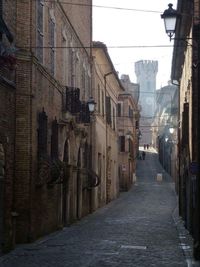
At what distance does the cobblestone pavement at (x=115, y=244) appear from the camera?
1438 cm

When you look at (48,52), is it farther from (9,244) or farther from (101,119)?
(101,119)

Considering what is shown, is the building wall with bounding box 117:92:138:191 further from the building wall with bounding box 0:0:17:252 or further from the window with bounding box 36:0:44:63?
the building wall with bounding box 0:0:17:252

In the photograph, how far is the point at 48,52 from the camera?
21531 mm

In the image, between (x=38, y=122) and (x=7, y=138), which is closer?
(x=7, y=138)

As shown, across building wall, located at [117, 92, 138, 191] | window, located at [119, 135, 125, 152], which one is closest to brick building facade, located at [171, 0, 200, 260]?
building wall, located at [117, 92, 138, 191]

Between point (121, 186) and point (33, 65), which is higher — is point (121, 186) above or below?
below

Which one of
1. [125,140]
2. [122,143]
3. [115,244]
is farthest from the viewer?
[125,140]

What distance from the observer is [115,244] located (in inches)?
719

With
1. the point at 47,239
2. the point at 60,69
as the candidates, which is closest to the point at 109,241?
the point at 47,239

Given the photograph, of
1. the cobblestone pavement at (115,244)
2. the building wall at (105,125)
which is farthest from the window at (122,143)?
the cobblestone pavement at (115,244)

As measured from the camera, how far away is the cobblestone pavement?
47.2 feet

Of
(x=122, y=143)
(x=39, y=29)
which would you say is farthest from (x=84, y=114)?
(x=122, y=143)

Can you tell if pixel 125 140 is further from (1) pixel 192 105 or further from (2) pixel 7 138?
(2) pixel 7 138

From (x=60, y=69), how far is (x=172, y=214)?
39.5 feet
